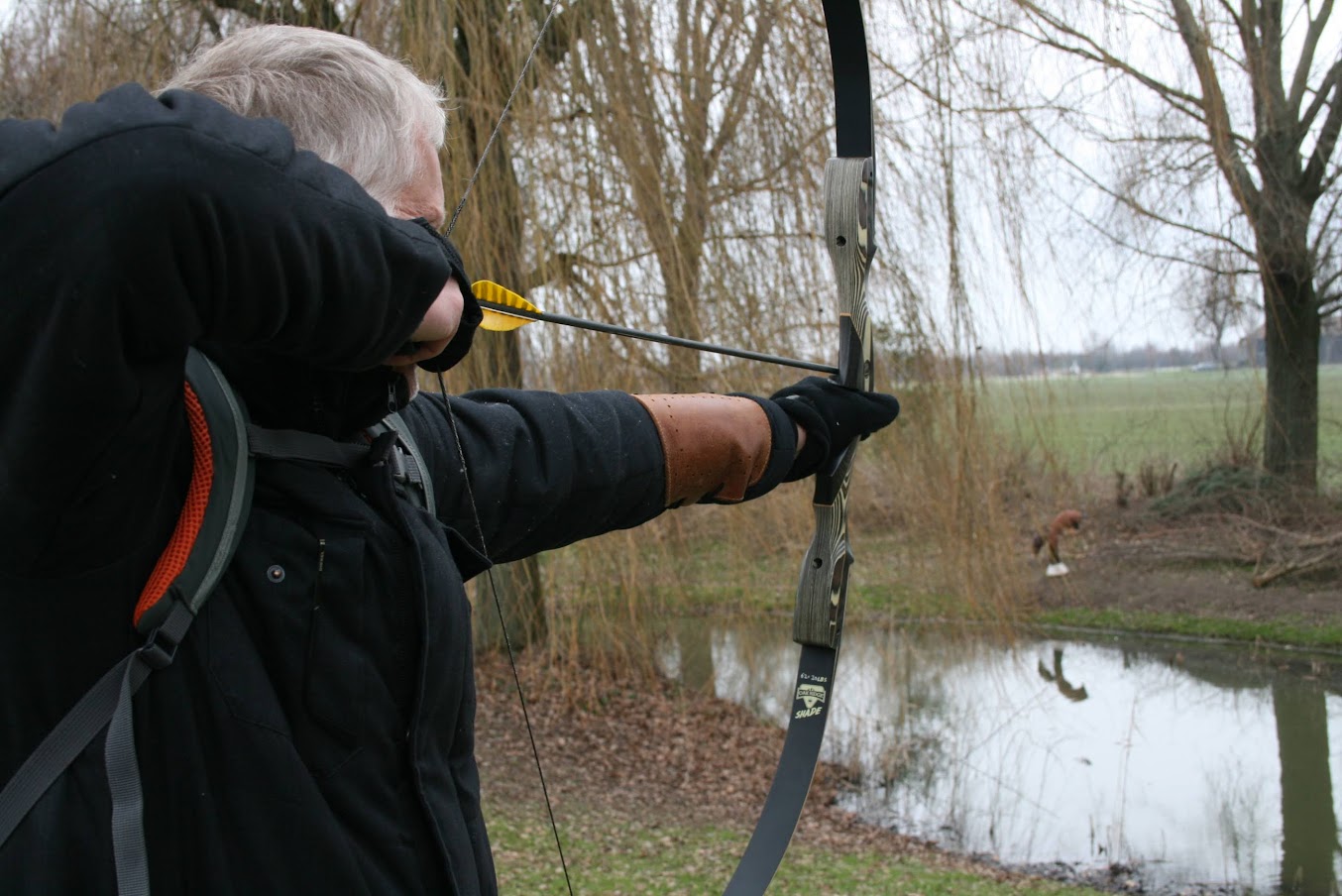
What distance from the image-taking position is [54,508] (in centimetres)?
63

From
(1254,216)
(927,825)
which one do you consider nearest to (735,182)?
(927,825)

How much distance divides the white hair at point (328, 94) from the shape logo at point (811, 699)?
3.56 feet

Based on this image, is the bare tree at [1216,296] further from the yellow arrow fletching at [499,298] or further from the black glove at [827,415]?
the yellow arrow fletching at [499,298]

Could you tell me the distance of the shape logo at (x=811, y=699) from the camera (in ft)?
5.50

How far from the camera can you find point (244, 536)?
0.75 m

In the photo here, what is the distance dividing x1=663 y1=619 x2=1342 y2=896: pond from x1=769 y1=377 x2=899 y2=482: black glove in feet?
14.2

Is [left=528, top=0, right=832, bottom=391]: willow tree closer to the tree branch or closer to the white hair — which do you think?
the tree branch

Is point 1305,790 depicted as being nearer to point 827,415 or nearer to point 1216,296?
point 1216,296

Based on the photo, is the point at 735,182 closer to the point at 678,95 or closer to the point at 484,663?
the point at 678,95

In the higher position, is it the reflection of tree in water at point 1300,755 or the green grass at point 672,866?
the green grass at point 672,866

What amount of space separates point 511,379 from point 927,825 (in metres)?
3.10

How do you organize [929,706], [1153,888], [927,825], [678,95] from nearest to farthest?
[678,95] < [1153,888] < [927,825] < [929,706]

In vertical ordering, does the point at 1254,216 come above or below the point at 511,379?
above

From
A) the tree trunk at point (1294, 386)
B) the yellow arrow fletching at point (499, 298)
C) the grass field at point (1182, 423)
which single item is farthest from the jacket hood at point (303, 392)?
the tree trunk at point (1294, 386)
